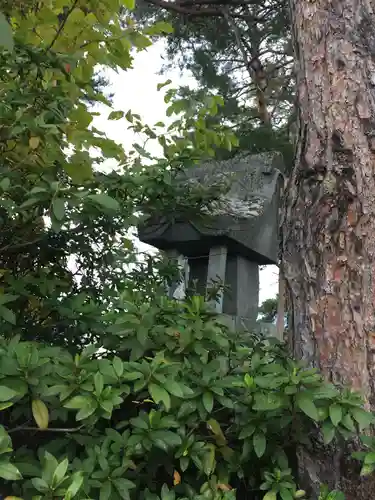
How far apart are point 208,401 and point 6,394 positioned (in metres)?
Result: 0.45

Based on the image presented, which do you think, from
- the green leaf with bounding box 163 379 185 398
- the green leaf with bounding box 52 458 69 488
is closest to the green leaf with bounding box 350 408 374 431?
the green leaf with bounding box 163 379 185 398

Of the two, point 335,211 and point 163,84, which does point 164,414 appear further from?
point 163,84

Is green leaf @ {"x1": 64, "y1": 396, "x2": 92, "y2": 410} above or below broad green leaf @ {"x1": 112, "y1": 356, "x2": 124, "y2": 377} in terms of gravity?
below

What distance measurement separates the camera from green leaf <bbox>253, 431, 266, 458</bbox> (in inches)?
46.0

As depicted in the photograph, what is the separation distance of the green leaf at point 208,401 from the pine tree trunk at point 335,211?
372mm

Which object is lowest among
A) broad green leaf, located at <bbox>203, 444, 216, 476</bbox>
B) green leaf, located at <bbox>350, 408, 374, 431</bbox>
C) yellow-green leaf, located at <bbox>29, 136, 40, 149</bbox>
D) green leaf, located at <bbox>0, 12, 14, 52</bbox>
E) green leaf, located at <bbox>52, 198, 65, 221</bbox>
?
broad green leaf, located at <bbox>203, 444, 216, 476</bbox>

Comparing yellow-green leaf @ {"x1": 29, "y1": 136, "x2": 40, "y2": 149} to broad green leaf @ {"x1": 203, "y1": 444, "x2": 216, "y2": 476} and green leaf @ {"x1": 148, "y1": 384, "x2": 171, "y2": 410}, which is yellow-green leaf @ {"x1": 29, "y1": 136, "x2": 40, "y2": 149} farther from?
broad green leaf @ {"x1": 203, "y1": 444, "x2": 216, "y2": 476}

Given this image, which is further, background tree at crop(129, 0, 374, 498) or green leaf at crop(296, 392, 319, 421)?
background tree at crop(129, 0, 374, 498)

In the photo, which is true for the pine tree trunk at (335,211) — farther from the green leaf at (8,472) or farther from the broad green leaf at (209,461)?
the green leaf at (8,472)

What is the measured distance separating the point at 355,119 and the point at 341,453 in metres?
0.94

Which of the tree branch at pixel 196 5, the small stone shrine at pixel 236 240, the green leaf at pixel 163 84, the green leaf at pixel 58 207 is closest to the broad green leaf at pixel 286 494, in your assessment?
the green leaf at pixel 58 207

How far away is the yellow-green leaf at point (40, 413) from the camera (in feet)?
3.56

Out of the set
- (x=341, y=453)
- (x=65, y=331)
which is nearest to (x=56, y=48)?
(x=65, y=331)

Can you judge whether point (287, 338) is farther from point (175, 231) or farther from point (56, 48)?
point (175, 231)
